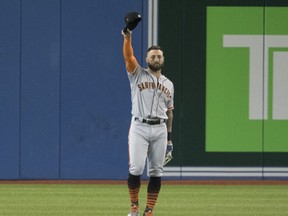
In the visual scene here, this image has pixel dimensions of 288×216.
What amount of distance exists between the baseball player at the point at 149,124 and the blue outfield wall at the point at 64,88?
5.92 metres

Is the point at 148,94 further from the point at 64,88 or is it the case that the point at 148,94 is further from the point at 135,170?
the point at 64,88

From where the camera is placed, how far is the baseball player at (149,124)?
11157mm

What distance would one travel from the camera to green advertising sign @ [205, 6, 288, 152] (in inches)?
682

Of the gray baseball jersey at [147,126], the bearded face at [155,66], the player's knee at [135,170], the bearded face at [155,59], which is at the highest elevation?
the bearded face at [155,59]

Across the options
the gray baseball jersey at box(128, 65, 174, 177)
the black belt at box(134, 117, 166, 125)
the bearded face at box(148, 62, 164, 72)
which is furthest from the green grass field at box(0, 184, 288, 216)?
the bearded face at box(148, 62, 164, 72)

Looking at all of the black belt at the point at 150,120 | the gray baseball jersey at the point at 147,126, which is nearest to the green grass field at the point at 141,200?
the gray baseball jersey at the point at 147,126

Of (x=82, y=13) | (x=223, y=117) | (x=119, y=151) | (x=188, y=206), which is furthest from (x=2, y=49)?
(x=188, y=206)

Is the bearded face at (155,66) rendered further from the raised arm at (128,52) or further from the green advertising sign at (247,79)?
the green advertising sign at (247,79)

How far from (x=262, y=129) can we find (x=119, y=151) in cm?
241

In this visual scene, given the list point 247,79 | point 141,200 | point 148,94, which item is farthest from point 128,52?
point 247,79

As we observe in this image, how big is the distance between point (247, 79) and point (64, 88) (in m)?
3.03

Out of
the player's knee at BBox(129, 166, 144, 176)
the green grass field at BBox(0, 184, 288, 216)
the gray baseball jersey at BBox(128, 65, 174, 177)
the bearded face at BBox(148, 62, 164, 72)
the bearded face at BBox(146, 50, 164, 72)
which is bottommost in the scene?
the green grass field at BBox(0, 184, 288, 216)

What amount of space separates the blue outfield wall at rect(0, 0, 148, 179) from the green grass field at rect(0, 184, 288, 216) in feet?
2.39

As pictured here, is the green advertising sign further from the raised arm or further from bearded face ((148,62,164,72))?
the raised arm
